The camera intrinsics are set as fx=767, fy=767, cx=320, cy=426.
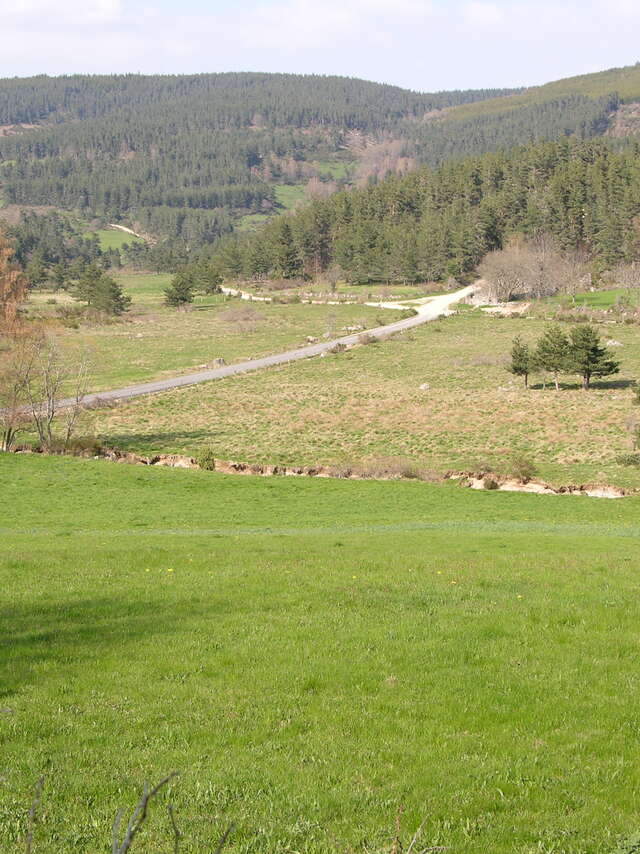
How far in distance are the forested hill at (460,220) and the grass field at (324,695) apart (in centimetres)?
14529

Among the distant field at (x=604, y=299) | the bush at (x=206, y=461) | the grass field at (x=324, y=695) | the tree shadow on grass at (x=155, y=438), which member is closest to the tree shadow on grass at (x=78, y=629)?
the grass field at (x=324, y=695)

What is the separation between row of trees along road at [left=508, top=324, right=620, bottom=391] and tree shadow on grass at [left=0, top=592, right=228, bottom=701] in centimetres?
5756

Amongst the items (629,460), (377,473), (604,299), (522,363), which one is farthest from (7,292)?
(604,299)

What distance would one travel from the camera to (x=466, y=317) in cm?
12438

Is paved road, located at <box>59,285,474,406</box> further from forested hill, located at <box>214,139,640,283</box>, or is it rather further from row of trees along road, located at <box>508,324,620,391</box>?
forested hill, located at <box>214,139,640,283</box>

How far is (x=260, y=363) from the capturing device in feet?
290

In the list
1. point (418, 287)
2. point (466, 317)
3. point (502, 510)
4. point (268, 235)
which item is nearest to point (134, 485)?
point (502, 510)

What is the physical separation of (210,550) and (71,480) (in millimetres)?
19218

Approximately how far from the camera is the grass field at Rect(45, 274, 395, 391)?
86812 millimetres

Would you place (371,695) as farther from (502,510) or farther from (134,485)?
(134,485)

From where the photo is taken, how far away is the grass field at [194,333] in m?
86.8

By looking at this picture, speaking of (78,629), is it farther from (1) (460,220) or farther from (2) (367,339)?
(1) (460,220)

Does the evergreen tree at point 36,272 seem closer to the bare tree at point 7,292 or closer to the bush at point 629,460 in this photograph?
the bare tree at point 7,292

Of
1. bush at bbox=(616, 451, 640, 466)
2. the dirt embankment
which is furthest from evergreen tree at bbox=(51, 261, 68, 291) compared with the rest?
bush at bbox=(616, 451, 640, 466)
